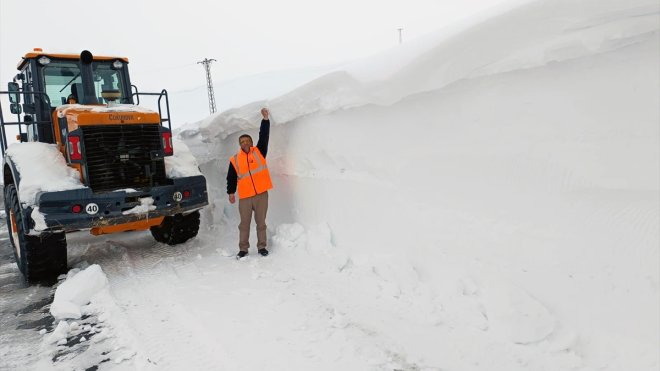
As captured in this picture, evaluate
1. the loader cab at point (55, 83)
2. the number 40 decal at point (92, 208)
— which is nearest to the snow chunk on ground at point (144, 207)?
the number 40 decal at point (92, 208)

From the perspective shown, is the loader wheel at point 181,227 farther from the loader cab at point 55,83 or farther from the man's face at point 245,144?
the loader cab at point 55,83

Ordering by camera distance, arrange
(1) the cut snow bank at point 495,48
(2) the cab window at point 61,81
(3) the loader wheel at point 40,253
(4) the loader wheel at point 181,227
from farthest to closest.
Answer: (4) the loader wheel at point 181,227, (2) the cab window at point 61,81, (3) the loader wheel at point 40,253, (1) the cut snow bank at point 495,48

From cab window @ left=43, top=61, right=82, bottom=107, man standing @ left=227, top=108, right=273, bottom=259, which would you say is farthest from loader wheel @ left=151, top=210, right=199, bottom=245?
cab window @ left=43, top=61, right=82, bottom=107

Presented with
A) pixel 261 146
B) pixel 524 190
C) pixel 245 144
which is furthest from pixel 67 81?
pixel 524 190

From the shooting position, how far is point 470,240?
354cm

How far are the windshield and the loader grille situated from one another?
3.91 ft

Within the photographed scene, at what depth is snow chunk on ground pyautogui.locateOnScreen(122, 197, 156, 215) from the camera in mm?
4590

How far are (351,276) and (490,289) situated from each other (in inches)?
51.1

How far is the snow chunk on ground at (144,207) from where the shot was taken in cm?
459

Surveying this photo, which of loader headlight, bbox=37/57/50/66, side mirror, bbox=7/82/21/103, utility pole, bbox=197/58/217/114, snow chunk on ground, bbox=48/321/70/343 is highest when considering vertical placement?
utility pole, bbox=197/58/217/114

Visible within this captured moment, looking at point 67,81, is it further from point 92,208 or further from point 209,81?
point 209,81

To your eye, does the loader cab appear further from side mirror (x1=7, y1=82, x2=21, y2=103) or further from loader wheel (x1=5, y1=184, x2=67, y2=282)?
loader wheel (x1=5, y1=184, x2=67, y2=282)

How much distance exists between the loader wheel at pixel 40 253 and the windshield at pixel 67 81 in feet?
4.70

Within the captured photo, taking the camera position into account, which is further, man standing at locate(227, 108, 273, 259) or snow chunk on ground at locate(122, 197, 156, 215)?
man standing at locate(227, 108, 273, 259)
